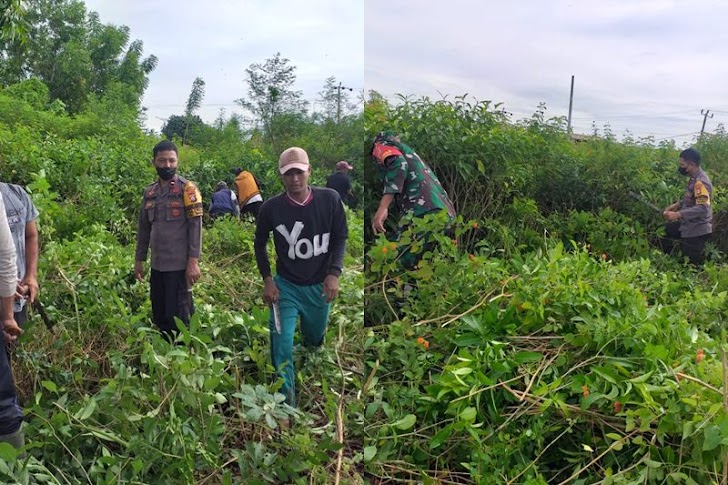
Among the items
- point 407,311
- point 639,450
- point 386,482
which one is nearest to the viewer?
point 639,450

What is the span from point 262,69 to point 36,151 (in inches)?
106

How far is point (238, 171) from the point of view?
235 centimetres

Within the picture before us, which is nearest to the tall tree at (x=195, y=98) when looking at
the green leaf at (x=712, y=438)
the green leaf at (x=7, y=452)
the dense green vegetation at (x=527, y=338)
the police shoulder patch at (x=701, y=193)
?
the dense green vegetation at (x=527, y=338)

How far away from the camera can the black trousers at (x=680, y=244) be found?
9.94 feet

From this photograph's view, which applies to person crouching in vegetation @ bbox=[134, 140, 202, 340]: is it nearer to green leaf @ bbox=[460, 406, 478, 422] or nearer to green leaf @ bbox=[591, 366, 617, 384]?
green leaf @ bbox=[460, 406, 478, 422]

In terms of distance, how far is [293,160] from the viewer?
187 centimetres

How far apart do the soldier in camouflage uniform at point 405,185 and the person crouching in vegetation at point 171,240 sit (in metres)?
0.82

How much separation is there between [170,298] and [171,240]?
240mm

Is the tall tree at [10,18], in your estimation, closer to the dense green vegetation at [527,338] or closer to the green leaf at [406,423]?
the dense green vegetation at [527,338]

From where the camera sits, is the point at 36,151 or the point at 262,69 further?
the point at 36,151

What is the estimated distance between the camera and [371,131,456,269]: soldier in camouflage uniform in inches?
75.6

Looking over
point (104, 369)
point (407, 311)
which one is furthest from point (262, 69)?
point (104, 369)

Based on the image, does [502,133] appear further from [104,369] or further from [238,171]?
[104,369]

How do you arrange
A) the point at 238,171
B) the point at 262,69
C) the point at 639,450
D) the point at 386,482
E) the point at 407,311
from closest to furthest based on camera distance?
the point at 639,450
the point at 386,482
the point at 262,69
the point at 407,311
the point at 238,171
